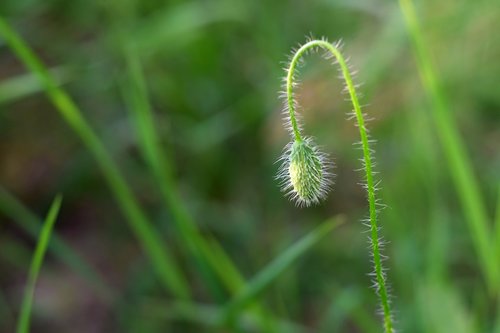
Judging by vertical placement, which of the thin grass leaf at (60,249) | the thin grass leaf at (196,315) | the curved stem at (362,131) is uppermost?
the thin grass leaf at (60,249)

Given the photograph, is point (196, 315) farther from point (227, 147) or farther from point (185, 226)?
point (227, 147)

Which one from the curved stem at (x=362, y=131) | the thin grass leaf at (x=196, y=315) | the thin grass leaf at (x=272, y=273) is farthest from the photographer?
the thin grass leaf at (x=196, y=315)

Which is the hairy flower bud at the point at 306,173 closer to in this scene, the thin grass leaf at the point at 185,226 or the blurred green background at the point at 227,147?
the thin grass leaf at the point at 185,226

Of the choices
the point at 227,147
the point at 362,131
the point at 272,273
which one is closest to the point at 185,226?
the point at 272,273

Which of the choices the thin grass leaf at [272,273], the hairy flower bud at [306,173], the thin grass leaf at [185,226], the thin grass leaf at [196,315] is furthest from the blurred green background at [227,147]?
the hairy flower bud at [306,173]

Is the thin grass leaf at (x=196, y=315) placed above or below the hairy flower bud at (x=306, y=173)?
above

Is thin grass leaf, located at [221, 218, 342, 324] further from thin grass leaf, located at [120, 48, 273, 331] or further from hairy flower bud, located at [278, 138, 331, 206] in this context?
hairy flower bud, located at [278, 138, 331, 206]

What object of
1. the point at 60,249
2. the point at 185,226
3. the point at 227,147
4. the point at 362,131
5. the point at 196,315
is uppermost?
the point at 227,147

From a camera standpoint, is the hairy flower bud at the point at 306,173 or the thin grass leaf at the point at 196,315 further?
the thin grass leaf at the point at 196,315
